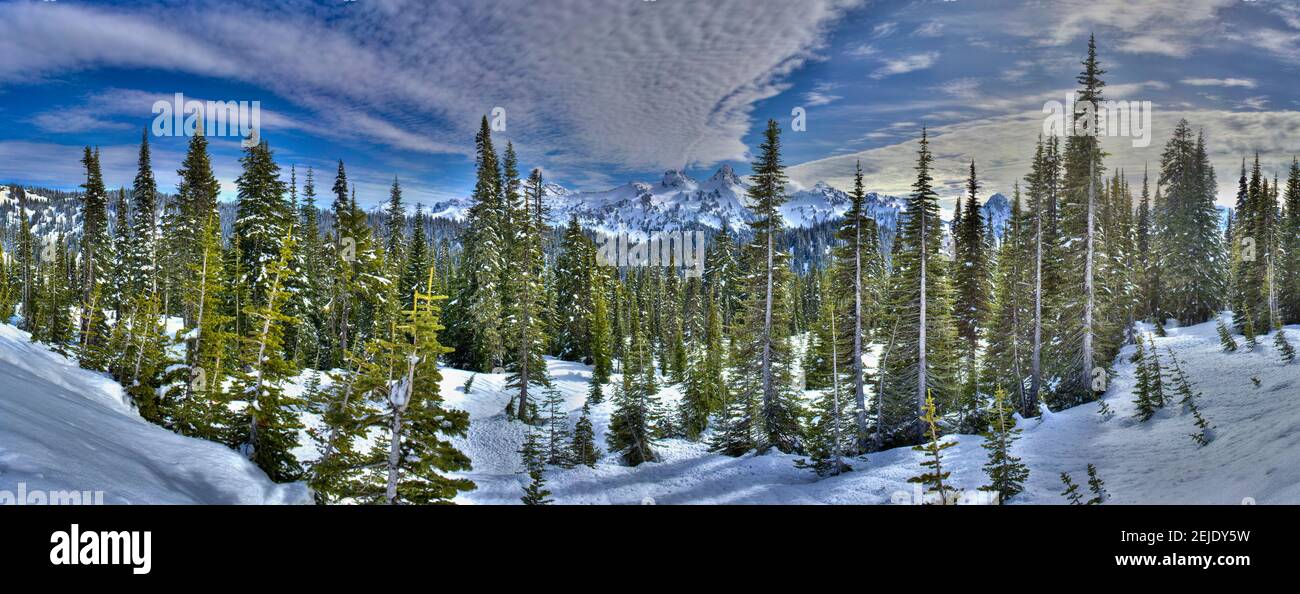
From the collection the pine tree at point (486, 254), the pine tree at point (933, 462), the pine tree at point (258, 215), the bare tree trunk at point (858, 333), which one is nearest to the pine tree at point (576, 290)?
the pine tree at point (486, 254)

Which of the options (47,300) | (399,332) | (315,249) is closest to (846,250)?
(399,332)

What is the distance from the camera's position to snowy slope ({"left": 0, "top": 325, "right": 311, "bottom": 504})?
4.91 meters

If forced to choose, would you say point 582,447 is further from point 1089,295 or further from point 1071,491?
point 1089,295

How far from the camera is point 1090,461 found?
14625mm

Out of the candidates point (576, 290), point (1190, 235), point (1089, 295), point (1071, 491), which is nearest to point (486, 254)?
point (576, 290)

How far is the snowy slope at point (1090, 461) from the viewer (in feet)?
32.2

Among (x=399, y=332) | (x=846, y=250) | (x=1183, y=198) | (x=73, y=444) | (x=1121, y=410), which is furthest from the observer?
(x=1183, y=198)

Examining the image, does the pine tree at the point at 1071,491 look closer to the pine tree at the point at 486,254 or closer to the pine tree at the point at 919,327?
the pine tree at the point at 919,327

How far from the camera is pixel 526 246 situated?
3300 centimetres

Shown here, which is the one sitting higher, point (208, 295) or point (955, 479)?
point (208, 295)

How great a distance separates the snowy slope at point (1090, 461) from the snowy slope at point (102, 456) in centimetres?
908

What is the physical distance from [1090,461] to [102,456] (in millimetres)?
21691

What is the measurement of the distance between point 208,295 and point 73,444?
13216 mm

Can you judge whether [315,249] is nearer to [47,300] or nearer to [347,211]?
[347,211]
